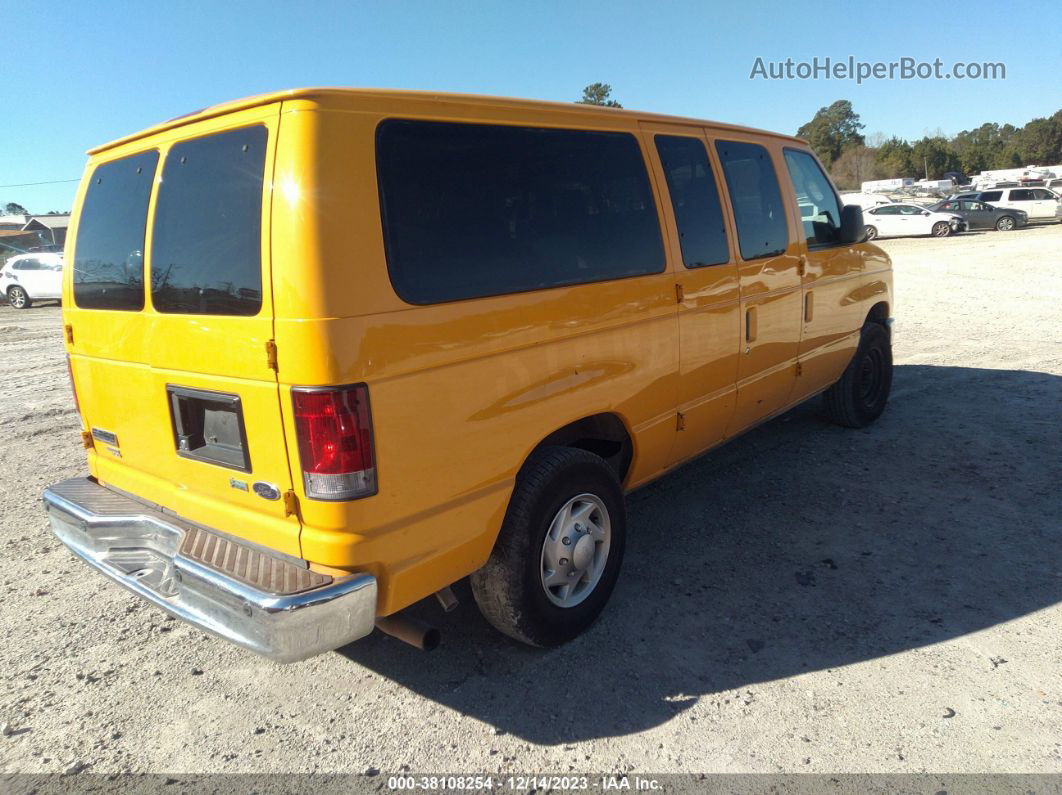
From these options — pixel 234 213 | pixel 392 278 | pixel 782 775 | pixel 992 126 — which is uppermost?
pixel 992 126

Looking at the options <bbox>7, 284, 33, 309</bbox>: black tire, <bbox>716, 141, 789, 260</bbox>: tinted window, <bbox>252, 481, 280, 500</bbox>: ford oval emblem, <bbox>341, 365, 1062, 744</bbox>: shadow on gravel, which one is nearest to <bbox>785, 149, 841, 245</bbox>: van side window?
<bbox>716, 141, 789, 260</bbox>: tinted window

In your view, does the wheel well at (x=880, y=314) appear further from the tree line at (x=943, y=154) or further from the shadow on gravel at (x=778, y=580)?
the tree line at (x=943, y=154)

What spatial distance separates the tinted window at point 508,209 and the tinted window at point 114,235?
1.19 meters

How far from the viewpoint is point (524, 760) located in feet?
8.61

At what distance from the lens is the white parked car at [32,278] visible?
20.2m

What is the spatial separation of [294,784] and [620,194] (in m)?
2.75

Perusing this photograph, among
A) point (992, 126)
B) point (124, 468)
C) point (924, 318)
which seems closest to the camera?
point (124, 468)

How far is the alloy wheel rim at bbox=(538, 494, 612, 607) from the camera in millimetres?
3129

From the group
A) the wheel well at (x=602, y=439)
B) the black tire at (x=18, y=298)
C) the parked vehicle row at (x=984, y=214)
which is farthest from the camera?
the parked vehicle row at (x=984, y=214)

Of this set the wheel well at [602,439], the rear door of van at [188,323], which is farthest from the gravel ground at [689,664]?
the rear door of van at [188,323]

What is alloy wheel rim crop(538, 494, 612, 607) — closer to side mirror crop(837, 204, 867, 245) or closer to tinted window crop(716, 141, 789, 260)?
tinted window crop(716, 141, 789, 260)

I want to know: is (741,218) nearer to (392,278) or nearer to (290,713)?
(392,278)

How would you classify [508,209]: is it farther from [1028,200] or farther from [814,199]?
[1028,200]

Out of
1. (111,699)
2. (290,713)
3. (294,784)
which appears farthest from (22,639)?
(294,784)
